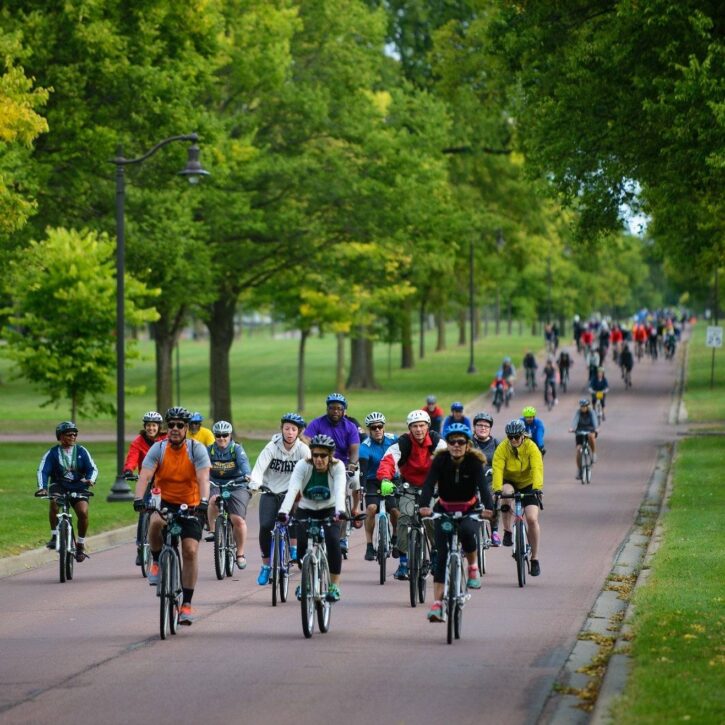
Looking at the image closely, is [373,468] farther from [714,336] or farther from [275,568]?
[714,336]

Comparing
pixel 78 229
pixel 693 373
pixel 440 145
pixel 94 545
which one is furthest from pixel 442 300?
pixel 94 545

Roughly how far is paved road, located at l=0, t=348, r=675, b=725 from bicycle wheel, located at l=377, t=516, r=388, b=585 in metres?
0.19

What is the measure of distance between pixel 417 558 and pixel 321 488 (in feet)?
6.23

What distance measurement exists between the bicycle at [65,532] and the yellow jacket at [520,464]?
4930 millimetres

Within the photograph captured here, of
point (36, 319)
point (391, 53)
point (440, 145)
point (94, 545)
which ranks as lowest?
point (94, 545)

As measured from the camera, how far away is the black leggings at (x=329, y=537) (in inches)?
585

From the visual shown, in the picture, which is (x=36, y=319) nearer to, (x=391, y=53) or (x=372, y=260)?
(x=372, y=260)

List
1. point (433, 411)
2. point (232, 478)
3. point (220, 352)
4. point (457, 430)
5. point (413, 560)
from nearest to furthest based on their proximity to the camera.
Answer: point (457, 430) → point (413, 560) → point (232, 478) → point (433, 411) → point (220, 352)

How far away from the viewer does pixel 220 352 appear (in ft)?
172

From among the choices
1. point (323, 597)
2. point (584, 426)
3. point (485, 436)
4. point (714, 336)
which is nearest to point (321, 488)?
point (323, 597)

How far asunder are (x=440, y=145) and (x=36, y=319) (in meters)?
18.0

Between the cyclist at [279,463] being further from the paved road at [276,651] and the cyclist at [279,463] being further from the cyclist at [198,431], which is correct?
the cyclist at [198,431]

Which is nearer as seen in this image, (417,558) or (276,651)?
(276,651)

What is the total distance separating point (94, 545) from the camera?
2312cm
